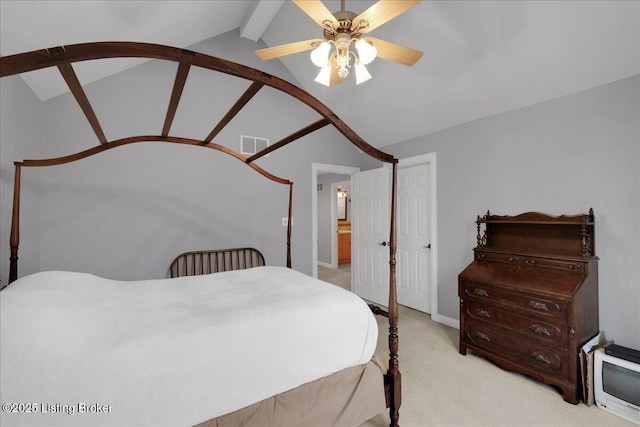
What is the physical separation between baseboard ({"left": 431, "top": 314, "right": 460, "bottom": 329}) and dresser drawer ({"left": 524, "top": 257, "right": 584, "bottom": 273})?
1.18 metres

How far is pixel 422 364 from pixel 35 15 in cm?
373

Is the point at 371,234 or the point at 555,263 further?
the point at 371,234

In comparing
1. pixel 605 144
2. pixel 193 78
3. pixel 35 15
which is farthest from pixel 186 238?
pixel 605 144

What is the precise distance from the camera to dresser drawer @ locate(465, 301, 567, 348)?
209 cm

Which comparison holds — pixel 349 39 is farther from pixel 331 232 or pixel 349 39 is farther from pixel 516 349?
pixel 331 232

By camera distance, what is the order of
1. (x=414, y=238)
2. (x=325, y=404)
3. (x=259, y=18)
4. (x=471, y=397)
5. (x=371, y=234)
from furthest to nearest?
(x=371, y=234) < (x=414, y=238) < (x=259, y=18) < (x=471, y=397) < (x=325, y=404)

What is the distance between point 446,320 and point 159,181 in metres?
3.69

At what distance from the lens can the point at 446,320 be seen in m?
3.38

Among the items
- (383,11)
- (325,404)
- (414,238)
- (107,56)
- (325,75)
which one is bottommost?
(325,404)

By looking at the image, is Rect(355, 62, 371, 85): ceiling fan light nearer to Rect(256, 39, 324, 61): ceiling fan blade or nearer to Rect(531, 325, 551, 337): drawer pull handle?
Rect(256, 39, 324, 61): ceiling fan blade

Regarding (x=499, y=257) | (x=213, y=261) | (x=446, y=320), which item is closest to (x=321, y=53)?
(x=499, y=257)

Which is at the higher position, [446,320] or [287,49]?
[287,49]

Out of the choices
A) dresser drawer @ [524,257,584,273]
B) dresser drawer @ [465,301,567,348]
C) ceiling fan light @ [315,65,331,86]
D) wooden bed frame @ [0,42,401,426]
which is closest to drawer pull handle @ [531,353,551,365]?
dresser drawer @ [465,301,567,348]

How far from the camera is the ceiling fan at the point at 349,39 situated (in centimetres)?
157
